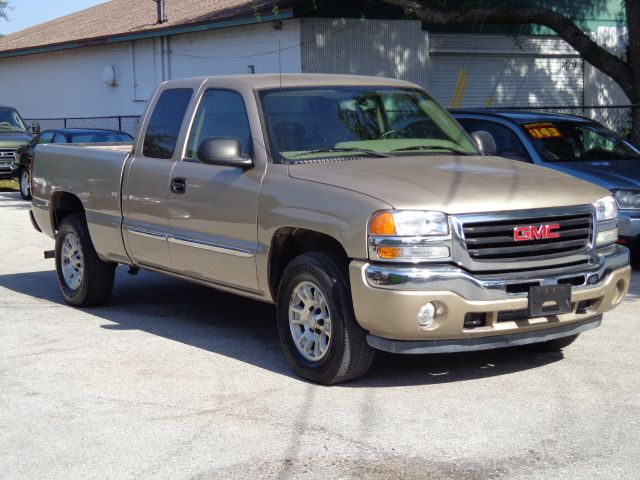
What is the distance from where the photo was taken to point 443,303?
6148mm

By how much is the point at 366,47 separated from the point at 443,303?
16.8 metres

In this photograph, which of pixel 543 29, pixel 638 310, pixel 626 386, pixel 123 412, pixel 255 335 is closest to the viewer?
pixel 123 412

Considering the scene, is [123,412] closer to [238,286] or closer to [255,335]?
[238,286]

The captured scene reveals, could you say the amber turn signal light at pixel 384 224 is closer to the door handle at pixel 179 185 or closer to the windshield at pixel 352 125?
the windshield at pixel 352 125

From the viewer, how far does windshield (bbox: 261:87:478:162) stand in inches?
287

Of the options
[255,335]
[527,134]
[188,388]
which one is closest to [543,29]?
[527,134]

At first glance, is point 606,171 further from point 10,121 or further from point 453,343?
point 10,121

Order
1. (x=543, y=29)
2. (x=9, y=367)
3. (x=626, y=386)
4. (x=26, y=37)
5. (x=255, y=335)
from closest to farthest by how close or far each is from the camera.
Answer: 1. (x=626, y=386)
2. (x=9, y=367)
3. (x=255, y=335)
4. (x=543, y=29)
5. (x=26, y=37)

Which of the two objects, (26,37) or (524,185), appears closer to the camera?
(524,185)

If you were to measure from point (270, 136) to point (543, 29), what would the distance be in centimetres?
1942

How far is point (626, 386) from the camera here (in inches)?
259

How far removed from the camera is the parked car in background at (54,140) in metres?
20.3

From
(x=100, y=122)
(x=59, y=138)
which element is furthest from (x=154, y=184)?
(x=100, y=122)

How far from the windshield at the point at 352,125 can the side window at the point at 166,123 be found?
997mm
